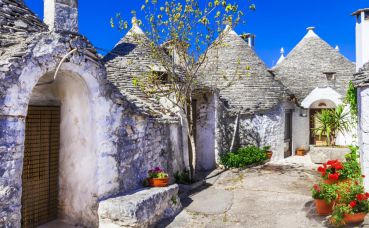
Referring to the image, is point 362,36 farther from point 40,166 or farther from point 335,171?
point 40,166

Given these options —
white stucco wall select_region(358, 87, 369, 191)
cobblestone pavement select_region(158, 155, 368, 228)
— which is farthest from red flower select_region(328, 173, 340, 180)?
white stucco wall select_region(358, 87, 369, 191)

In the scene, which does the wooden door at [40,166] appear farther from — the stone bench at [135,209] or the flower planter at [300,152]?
the flower planter at [300,152]

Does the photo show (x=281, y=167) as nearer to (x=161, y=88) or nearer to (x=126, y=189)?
(x=161, y=88)

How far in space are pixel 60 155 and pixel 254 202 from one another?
5.04 meters

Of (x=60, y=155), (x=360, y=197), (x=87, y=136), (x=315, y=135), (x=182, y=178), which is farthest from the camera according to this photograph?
(x=315, y=135)

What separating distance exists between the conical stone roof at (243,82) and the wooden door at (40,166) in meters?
8.42

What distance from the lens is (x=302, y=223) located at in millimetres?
6605

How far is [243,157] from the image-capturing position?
510 inches

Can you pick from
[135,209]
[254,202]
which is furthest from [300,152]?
[135,209]

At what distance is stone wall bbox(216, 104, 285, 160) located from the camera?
13547mm

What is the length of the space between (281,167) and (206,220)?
6961mm

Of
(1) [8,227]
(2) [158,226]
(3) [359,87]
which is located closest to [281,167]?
(3) [359,87]

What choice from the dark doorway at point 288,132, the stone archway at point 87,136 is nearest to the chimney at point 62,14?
A: the stone archway at point 87,136

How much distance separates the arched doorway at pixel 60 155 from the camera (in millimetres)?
5969
